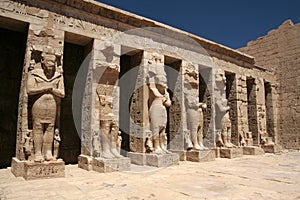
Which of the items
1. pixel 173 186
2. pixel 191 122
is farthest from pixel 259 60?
pixel 173 186

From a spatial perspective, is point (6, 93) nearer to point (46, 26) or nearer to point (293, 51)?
point (46, 26)

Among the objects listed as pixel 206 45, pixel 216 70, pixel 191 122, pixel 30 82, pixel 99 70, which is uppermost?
pixel 206 45

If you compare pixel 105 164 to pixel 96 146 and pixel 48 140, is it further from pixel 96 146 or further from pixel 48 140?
pixel 48 140

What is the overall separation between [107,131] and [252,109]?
23.0 ft

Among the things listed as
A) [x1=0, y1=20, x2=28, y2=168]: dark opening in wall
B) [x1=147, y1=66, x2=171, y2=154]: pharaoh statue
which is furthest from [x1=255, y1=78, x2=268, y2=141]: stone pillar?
[x1=0, y1=20, x2=28, y2=168]: dark opening in wall

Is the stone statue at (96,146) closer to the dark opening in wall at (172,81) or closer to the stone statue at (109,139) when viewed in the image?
the stone statue at (109,139)

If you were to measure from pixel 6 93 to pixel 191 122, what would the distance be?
518 cm

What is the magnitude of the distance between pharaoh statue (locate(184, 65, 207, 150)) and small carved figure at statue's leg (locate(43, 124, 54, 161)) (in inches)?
157

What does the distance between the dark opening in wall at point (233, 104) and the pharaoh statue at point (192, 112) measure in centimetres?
214

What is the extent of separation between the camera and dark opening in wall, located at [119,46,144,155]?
286 inches

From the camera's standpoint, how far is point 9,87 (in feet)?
22.7

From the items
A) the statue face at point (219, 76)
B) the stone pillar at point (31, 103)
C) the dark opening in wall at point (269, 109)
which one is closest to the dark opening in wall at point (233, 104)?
the statue face at point (219, 76)

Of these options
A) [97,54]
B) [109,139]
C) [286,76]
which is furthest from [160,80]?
[286,76]

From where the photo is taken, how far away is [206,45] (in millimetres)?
8922
